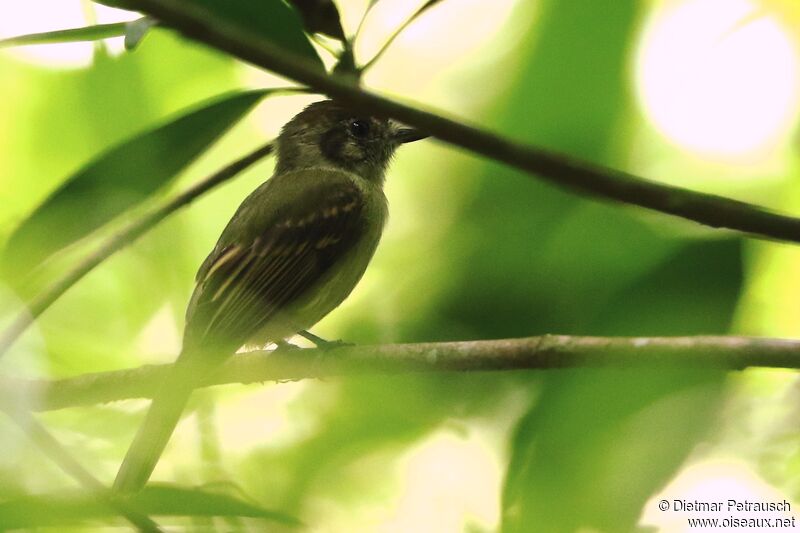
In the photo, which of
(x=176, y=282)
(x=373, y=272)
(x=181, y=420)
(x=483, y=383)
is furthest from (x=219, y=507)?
(x=373, y=272)

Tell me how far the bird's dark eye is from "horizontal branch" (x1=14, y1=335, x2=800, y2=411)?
1752 millimetres

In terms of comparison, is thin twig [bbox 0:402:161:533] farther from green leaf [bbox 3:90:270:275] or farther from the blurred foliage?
green leaf [bbox 3:90:270:275]

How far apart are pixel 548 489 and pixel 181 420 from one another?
3.79 ft

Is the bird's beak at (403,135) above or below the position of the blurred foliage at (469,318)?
above

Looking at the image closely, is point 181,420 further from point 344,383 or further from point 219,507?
point 219,507

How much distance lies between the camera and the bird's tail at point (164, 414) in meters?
2.48

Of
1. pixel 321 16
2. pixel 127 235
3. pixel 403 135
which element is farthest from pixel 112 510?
pixel 403 135

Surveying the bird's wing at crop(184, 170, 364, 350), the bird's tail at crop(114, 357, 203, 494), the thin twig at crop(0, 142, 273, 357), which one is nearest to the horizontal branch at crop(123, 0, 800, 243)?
the thin twig at crop(0, 142, 273, 357)

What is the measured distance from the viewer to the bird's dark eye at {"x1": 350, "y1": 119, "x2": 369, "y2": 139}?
4680 millimetres

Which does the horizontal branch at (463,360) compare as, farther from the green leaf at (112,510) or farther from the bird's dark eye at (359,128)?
the bird's dark eye at (359,128)

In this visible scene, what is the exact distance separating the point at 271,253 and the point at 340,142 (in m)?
1.03

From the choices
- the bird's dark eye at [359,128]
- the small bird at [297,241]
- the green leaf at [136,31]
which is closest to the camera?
the green leaf at [136,31]

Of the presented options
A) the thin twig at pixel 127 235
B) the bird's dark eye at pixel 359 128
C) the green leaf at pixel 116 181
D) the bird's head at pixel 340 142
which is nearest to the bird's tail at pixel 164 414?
the thin twig at pixel 127 235

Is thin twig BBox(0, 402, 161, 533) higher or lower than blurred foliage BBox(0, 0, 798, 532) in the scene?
lower
